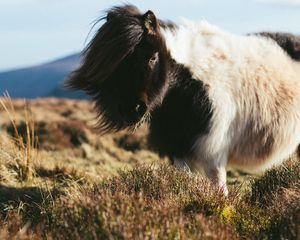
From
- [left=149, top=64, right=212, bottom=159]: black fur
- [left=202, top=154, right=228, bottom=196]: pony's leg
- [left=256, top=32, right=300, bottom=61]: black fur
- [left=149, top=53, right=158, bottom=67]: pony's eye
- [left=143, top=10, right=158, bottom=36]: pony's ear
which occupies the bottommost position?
[left=202, top=154, right=228, bottom=196]: pony's leg

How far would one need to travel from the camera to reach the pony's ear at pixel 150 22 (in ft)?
17.9

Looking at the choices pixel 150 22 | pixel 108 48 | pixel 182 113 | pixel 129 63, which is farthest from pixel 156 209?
pixel 150 22

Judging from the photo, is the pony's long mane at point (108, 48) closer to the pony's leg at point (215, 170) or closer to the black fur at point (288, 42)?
the pony's leg at point (215, 170)

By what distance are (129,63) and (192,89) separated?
0.64 meters

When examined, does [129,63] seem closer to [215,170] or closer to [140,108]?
[140,108]

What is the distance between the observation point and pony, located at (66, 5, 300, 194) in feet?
17.9

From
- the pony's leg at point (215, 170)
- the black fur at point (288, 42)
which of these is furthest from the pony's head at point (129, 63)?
the black fur at point (288, 42)

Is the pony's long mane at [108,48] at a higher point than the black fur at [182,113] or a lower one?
higher

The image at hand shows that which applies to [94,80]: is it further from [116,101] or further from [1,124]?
[1,124]

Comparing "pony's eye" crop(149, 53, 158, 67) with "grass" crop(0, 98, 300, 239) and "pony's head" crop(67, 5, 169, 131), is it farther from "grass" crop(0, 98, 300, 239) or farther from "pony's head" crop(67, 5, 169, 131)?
"grass" crop(0, 98, 300, 239)

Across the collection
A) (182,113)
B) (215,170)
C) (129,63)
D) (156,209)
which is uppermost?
(129,63)

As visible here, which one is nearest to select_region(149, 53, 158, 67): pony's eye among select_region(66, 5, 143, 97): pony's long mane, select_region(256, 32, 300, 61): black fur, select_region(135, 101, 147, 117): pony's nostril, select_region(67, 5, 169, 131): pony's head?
select_region(67, 5, 169, 131): pony's head

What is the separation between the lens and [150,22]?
18.0 feet

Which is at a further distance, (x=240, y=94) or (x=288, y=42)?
(x=288, y=42)
